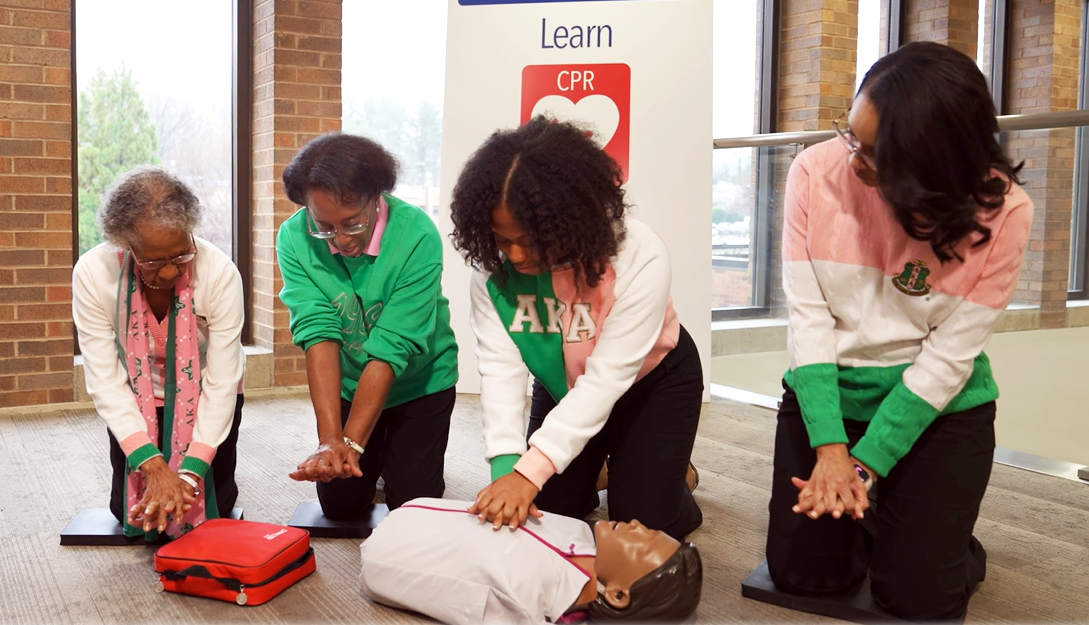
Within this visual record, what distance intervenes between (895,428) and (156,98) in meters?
Answer: 3.69

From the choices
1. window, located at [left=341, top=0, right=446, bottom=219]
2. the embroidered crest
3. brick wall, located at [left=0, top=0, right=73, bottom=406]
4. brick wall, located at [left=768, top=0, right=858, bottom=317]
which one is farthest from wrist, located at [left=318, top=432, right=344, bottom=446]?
brick wall, located at [left=768, top=0, right=858, bottom=317]

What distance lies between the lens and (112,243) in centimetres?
215

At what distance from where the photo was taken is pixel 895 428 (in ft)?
6.12

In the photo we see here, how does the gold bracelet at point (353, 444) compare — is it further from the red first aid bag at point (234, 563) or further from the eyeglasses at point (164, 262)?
the eyeglasses at point (164, 262)

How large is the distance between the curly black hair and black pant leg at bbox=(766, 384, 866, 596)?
1.82 feet

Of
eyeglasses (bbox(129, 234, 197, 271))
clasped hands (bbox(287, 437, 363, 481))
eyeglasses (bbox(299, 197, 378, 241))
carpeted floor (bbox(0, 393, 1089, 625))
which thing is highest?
eyeglasses (bbox(299, 197, 378, 241))

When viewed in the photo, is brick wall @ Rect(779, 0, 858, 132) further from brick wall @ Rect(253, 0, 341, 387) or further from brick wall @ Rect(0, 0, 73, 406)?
brick wall @ Rect(0, 0, 73, 406)

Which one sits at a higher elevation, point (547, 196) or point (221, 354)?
point (547, 196)

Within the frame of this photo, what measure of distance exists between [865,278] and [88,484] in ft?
7.31

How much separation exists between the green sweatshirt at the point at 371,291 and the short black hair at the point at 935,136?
3.53ft

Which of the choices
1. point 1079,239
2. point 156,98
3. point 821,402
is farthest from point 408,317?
point 156,98

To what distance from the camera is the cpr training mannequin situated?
1793 mm

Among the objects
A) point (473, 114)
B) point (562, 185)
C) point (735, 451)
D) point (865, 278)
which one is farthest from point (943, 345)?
point (473, 114)

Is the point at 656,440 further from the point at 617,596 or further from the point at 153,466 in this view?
the point at 153,466
